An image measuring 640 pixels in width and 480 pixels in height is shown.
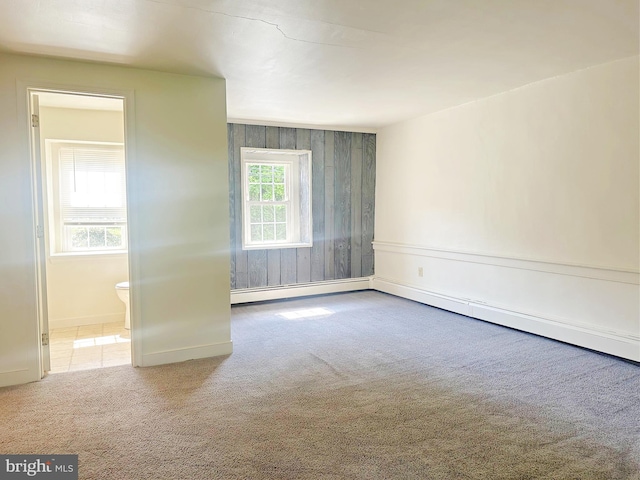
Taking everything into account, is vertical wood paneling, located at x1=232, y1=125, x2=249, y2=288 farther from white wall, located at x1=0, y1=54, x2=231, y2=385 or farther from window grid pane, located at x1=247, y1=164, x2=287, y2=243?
white wall, located at x1=0, y1=54, x2=231, y2=385

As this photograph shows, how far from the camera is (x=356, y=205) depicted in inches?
237

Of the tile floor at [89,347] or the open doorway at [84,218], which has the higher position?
the open doorway at [84,218]

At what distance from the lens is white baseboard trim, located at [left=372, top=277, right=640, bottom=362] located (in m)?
3.24

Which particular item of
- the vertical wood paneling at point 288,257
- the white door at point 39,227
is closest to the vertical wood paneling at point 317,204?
the vertical wood paneling at point 288,257

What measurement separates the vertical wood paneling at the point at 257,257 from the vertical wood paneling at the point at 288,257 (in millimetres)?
232

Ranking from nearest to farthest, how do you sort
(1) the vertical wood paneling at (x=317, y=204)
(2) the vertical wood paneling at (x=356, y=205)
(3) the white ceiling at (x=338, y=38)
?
(3) the white ceiling at (x=338, y=38) < (1) the vertical wood paneling at (x=317, y=204) < (2) the vertical wood paneling at (x=356, y=205)

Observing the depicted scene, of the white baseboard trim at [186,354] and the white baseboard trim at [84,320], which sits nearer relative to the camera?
the white baseboard trim at [186,354]

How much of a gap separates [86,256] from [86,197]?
63 cm

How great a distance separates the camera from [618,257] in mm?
3254

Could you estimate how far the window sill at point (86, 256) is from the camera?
4.43 metres

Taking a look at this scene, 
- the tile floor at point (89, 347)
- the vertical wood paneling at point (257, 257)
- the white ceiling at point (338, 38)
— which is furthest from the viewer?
the vertical wood paneling at point (257, 257)

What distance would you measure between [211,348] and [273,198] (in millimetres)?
2608

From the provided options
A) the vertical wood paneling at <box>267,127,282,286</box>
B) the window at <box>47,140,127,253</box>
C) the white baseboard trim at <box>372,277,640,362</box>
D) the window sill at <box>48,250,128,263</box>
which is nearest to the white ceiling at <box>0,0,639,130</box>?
the vertical wood paneling at <box>267,127,282,286</box>

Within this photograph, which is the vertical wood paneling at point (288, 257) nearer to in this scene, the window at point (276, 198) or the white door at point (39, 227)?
the window at point (276, 198)
